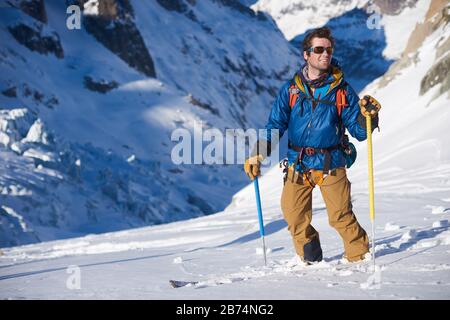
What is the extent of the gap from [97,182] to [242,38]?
77.0 metres

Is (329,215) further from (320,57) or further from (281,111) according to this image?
(320,57)

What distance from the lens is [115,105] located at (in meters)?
66.2

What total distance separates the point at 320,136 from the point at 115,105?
62202mm

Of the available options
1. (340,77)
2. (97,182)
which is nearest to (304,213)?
(340,77)

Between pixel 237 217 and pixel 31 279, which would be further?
pixel 237 217

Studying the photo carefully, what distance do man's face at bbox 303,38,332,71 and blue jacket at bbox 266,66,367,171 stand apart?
0.40ft

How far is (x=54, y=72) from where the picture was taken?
220 ft

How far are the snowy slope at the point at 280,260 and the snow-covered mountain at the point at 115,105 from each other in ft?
76.9

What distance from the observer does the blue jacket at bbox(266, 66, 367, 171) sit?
17.7 feet
